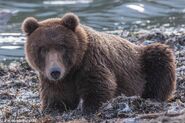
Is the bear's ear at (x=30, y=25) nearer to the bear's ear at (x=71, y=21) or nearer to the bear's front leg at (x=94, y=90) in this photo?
the bear's ear at (x=71, y=21)

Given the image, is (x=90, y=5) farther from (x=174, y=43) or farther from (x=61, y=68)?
(x=61, y=68)

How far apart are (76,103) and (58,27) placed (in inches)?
35.9

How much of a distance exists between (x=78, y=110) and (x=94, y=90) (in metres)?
0.29

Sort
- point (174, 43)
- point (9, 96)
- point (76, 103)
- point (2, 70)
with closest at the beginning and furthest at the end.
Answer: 1. point (76, 103)
2. point (9, 96)
3. point (2, 70)
4. point (174, 43)

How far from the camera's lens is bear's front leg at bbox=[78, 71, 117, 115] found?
724 centimetres

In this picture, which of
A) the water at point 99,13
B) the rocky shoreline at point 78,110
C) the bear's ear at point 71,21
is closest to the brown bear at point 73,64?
the bear's ear at point 71,21

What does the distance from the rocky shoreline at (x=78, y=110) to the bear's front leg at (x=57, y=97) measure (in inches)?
5.9

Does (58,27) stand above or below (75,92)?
above

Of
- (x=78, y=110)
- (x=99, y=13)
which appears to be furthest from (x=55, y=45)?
(x=99, y=13)

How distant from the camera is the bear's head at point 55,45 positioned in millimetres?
7137

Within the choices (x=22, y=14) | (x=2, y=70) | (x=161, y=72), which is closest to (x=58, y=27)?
(x=161, y=72)

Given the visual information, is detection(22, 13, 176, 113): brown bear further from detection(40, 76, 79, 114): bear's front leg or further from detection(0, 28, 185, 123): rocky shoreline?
detection(0, 28, 185, 123): rocky shoreline

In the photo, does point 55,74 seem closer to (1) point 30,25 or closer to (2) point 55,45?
(2) point 55,45

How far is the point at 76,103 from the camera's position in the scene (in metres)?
7.52
